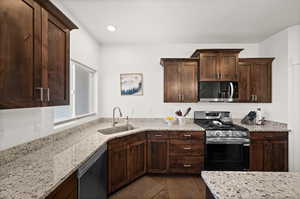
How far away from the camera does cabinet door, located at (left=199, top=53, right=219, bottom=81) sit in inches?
143

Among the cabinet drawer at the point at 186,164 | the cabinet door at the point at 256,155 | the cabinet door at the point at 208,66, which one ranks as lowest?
the cabinet drawer at the point at 186,164

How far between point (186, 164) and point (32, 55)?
9.51ft

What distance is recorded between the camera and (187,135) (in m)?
3.32

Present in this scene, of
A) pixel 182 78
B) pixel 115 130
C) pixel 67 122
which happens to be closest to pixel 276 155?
pixel 182 78

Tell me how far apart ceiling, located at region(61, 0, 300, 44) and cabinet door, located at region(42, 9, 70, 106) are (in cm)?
87

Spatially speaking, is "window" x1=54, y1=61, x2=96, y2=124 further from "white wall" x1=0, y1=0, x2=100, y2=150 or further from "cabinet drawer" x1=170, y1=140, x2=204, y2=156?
"cabinet drawer" x1=170, y1=140, x2=204, y2=156

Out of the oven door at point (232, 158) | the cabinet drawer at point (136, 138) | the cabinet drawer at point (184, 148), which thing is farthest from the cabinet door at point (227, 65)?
the cabinet drawer at point (136, 138)

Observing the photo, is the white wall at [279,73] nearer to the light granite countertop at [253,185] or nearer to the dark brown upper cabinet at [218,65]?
the dark brown upper cabinet at [218,65]

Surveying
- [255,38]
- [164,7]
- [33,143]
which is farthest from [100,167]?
[255,38]

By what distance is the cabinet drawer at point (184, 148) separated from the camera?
Result: 3311mm

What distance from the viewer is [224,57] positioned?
3619 millimetres

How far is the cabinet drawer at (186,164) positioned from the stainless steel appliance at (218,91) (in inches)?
46.4

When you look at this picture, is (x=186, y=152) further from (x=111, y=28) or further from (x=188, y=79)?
(x=111, y=28)

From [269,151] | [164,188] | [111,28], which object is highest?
[111,28]
